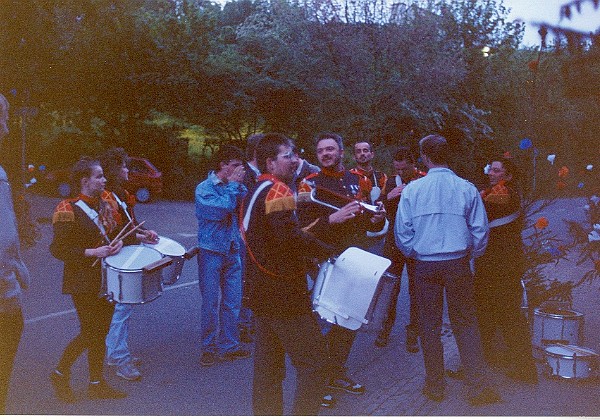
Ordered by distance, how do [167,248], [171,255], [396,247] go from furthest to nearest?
[396,247] < [167,248] < [171,255]

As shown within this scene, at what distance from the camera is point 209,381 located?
5.16m

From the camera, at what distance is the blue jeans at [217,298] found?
566 cm

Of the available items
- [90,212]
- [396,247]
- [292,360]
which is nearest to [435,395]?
[292,360]

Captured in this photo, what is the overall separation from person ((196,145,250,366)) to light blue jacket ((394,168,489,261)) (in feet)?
5.21

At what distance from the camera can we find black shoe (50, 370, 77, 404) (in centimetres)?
462

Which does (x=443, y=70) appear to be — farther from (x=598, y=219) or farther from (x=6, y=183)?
(x=6, y=183)

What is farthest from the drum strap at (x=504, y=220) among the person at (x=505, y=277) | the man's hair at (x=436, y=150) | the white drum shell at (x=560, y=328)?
the white drum shell at (x=560, y=328)

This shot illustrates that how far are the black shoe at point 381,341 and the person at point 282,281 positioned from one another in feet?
8.89

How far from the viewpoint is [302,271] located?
3.55 meters

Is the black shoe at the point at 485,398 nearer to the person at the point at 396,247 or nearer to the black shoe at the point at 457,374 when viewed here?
the black shoe at the point at 457,374

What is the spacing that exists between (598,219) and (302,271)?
3917 mm

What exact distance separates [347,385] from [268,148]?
6.95 feet

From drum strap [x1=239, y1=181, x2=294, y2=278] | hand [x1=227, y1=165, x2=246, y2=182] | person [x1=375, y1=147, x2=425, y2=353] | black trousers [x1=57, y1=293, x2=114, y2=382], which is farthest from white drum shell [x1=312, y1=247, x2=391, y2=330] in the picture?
person [x1=375, y1=147, x2=425, y2=353]

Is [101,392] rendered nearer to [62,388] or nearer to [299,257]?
[62,388]
